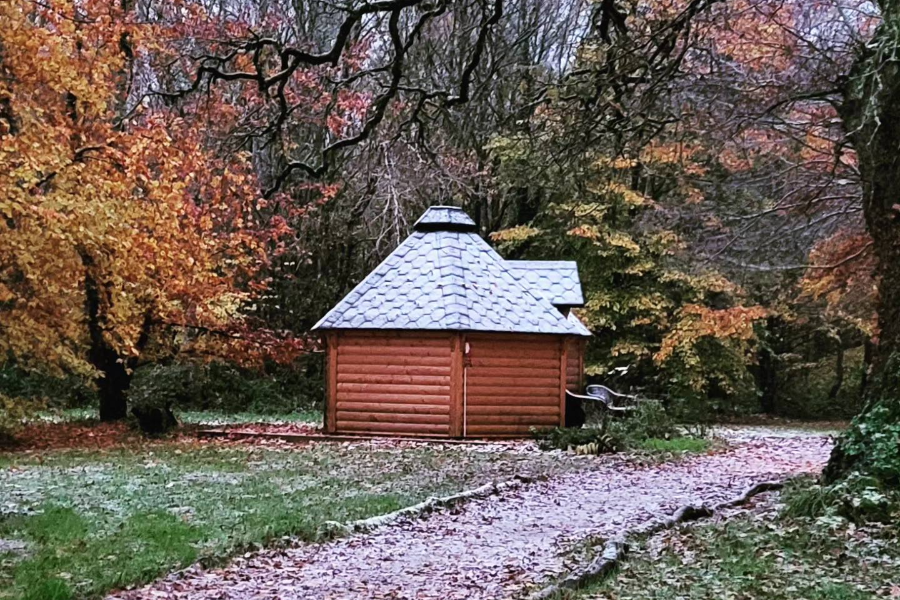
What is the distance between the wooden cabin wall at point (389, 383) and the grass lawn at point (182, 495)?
144 cm

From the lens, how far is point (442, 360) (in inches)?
746

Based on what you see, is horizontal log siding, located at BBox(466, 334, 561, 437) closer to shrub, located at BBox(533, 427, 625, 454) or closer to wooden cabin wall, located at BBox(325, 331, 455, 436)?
wooden cabin wall, located at BBox(325, 331, 455, 436)

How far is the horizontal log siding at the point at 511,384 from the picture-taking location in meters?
19.1

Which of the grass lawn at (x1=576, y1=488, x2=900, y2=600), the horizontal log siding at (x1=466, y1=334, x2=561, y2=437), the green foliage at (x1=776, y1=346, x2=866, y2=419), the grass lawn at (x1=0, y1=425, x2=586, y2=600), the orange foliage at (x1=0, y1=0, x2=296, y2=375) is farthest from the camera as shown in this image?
the green foliage at (x1=776, y1=346, x2=866, y2=419)

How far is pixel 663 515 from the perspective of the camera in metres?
9.44

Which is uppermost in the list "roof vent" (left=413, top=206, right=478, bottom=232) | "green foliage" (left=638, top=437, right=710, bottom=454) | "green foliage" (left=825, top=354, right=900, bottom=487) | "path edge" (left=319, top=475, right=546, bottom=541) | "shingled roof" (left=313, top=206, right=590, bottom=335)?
"roof vent" (left=413, top=206, right=478, bottom=232)

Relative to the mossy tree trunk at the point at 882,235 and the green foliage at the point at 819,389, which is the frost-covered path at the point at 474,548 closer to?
the mossy tree trunk at the point at 882,235

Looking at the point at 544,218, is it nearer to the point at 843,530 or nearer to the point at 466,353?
the point at 466,353

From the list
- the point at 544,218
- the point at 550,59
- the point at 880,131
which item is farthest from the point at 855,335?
the point at 880,131

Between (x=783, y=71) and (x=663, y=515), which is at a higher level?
(x=783, y=71)

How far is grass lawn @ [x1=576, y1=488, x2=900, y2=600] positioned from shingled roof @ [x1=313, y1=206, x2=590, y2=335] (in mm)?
10970

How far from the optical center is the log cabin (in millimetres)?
18938

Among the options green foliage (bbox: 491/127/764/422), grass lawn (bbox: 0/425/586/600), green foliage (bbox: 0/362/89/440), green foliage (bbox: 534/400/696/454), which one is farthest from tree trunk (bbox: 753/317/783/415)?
green foliage (bbox: 0/362/89/440)

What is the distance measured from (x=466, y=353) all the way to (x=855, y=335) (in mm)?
17694
